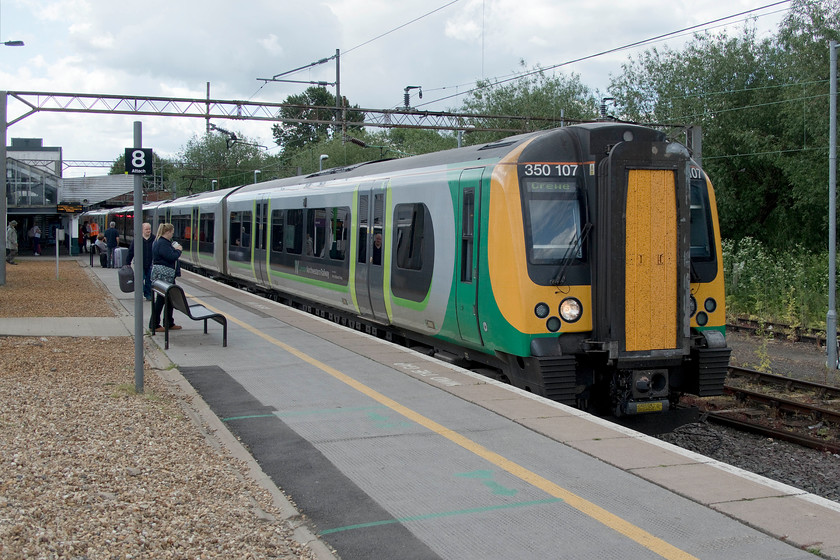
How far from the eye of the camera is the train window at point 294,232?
57.2 feet

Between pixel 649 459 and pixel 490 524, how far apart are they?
1.85 metres

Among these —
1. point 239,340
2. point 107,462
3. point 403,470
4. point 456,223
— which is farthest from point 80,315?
point 403,470

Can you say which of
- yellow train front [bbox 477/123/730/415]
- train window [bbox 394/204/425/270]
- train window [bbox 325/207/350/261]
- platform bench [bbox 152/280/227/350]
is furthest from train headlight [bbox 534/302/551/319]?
train window [bbox 325/207/350/261]

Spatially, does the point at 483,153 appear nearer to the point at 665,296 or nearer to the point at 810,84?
the point at 665,296

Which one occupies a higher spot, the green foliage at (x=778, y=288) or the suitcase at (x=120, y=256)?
the suitcase at (x=120, y=256)

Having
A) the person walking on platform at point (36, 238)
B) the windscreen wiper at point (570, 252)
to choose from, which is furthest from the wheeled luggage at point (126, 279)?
the person walking on platform at point (36, 238)

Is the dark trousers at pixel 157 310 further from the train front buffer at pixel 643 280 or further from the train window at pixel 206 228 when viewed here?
the train window at pixel 206 228

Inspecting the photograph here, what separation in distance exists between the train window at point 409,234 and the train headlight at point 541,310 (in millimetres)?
2964

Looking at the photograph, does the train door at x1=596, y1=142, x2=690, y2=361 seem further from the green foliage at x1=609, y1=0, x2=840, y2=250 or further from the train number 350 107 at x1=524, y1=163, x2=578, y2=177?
the green foliage at x1=609, y1=0, x2=840, y2=250

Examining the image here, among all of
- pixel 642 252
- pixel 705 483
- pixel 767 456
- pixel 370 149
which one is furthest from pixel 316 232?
pixel 370 149

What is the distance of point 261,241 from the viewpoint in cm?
2050

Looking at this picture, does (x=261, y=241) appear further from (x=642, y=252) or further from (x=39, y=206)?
(x=39, y=206)

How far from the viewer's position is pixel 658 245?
8.58 meters

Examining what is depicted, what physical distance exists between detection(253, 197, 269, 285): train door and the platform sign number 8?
11.4 m
